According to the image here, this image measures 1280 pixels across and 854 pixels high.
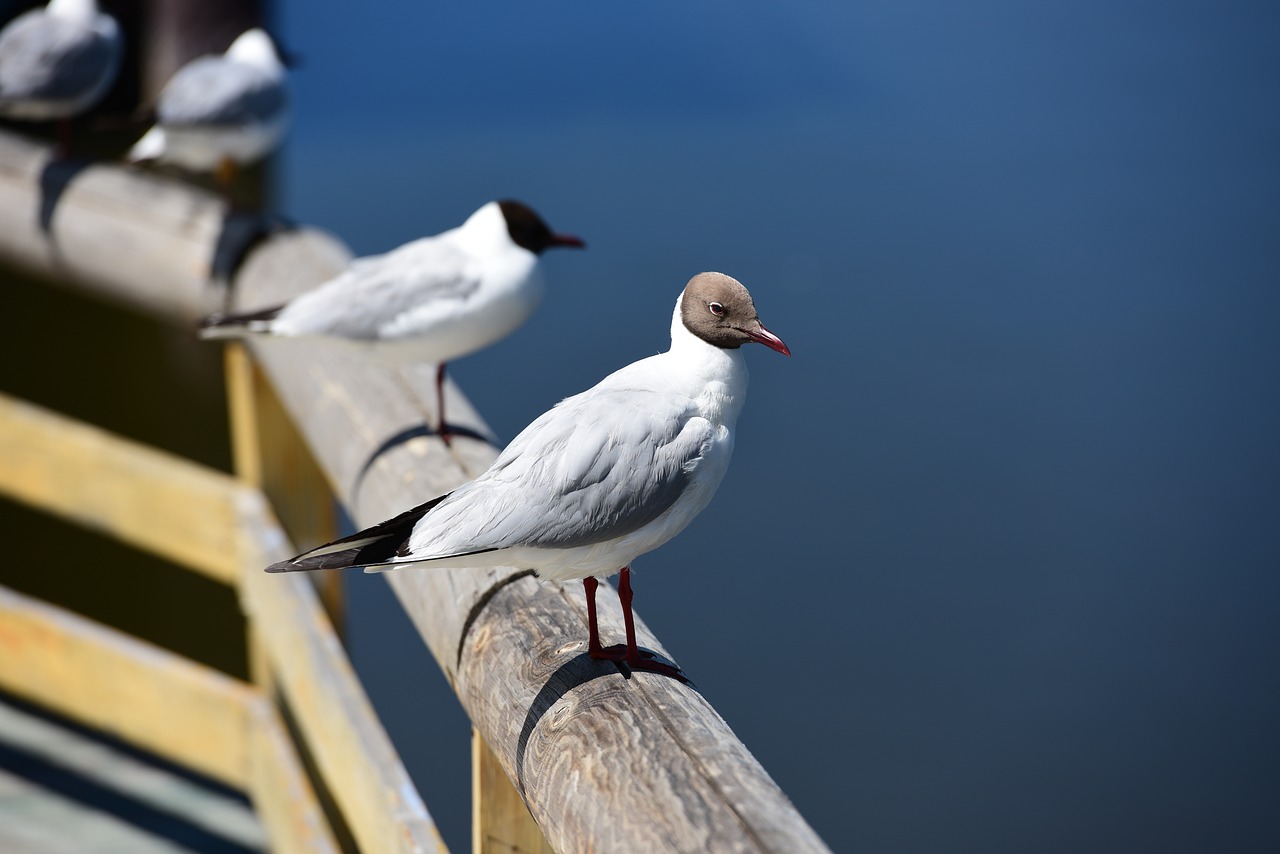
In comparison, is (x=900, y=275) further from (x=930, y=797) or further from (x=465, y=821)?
(x=465, y=821)

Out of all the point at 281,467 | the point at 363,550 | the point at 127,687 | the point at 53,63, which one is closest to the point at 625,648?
the point at 363,550

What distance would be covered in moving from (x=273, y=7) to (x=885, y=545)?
373 centimetres

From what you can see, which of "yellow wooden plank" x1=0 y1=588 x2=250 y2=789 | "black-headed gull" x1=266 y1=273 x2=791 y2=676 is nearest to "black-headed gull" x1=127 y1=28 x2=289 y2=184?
"yellow wooden plank" x1=0 y1=588 x2=250 y2=789

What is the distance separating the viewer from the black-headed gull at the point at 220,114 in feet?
11.0

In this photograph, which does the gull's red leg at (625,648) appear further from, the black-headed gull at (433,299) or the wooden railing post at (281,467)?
the wooden railing post at (281,467)

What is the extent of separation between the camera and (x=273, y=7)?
22.0ft

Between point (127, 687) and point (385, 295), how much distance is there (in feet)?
3.19

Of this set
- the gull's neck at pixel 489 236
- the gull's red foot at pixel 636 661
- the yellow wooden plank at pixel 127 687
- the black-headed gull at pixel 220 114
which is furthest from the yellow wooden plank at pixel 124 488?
the gull's red foot at pixel 636 661

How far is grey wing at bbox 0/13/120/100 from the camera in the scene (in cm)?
351

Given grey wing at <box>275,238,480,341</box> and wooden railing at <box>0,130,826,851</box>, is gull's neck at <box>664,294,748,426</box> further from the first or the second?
grey wing at <box>275,238,480,341</box>

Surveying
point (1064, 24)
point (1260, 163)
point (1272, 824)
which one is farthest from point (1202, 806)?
Answer: point (1064, 24)

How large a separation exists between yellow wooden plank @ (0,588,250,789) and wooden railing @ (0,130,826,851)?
0.13m

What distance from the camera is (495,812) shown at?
151 cm

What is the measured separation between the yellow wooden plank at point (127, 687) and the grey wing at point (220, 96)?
1213mm
